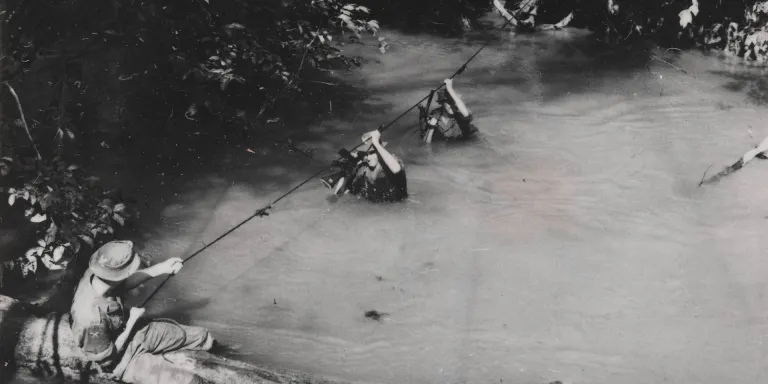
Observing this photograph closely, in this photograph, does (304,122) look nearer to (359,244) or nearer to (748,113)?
(359,244)

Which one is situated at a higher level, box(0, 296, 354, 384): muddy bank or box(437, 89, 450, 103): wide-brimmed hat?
box(437, 89, 450, 103): wide-brimmed hat

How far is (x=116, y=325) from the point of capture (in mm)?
4293

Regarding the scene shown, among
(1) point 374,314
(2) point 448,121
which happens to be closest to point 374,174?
(2) point 448,121

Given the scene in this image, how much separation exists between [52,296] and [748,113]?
8920 millimetres

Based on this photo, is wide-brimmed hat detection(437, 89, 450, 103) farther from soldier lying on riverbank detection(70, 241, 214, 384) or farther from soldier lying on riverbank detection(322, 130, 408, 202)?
soldier lying on riverbank detection(70, 241, 214, 384)

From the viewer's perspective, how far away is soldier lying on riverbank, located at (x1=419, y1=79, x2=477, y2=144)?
26.8ft

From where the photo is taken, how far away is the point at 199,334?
185 inches

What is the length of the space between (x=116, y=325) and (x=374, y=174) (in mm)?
3337

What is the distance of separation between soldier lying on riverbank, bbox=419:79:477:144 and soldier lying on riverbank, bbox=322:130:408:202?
4.63ft

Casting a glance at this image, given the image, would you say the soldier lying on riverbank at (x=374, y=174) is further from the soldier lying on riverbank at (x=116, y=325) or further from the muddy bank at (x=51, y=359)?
the muddy bank at (x=51, y=359)

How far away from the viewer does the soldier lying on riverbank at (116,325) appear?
13.4ft

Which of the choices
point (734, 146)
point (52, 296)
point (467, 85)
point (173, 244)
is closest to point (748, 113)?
point (734, 146)

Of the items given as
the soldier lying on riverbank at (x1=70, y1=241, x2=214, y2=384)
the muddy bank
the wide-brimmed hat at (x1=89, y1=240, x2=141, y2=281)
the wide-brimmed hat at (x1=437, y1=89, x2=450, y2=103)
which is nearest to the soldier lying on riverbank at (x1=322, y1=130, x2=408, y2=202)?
the wide-brimmed hat at (x1=437, y1=89, x2=450, y2=103)

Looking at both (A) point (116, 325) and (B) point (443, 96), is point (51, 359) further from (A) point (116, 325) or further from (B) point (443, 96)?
(B) point (443, 96)
